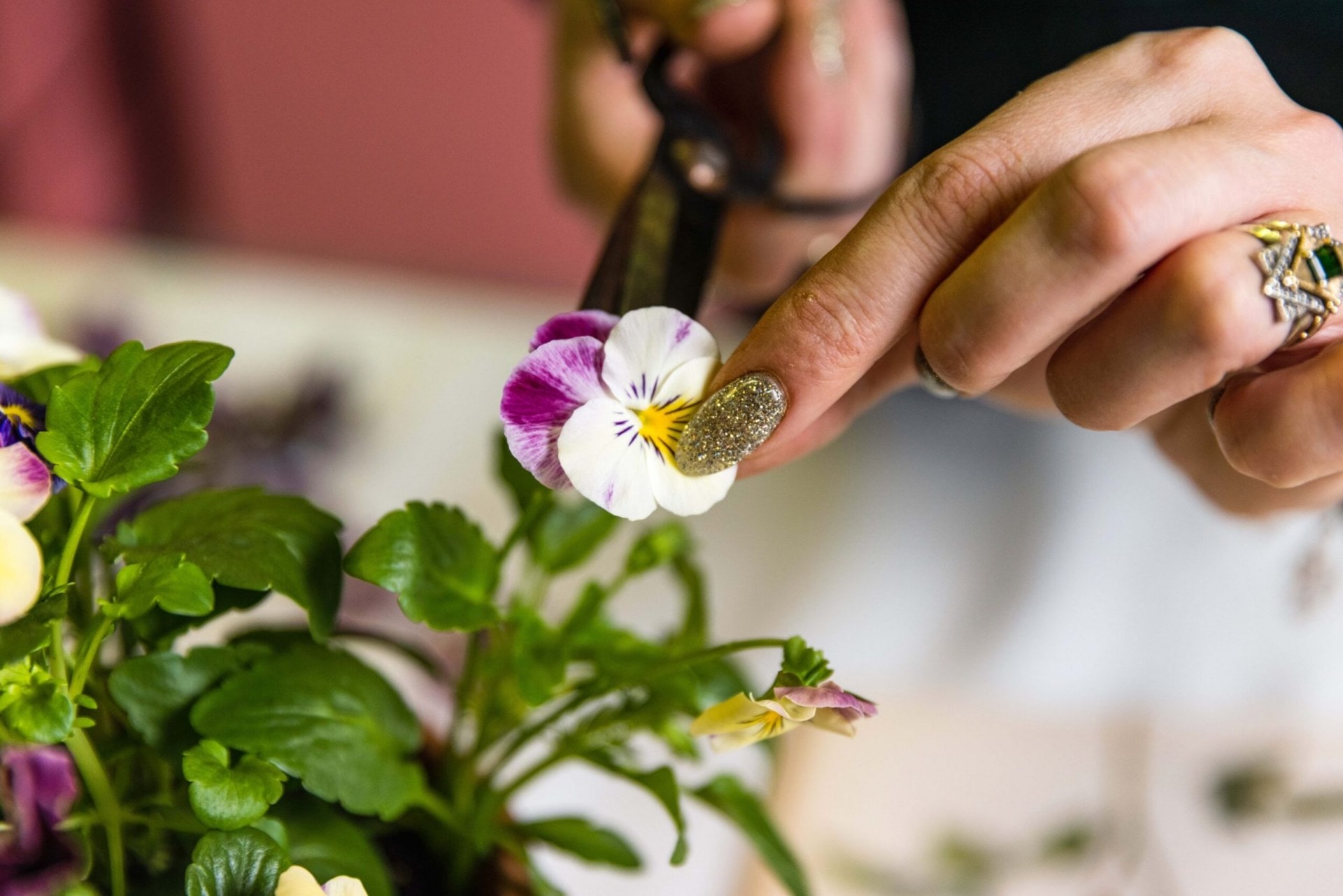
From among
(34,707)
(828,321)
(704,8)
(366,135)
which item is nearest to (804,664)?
(828,321)

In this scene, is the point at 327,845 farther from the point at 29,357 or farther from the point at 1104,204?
the point at 1104,204

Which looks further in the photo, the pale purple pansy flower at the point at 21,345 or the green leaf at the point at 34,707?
the pale purple pansy flower at the point at 21,345

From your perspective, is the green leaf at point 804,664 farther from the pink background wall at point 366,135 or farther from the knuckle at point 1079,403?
the pink background wall at point 366,135

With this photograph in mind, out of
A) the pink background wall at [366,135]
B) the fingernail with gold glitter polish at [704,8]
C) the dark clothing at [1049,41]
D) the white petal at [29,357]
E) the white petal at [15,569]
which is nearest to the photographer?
the white petal at [15,569]

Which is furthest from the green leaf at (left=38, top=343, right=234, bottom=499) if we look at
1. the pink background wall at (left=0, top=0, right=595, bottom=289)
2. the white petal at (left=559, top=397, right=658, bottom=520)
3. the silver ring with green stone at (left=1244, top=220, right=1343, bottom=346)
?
the pink background wall at (left=0, top=0, right=595, bottom=289)

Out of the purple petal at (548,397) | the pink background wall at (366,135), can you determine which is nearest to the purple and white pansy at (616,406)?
the purple petal at (548,397)

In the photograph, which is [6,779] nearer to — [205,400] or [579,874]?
[205,400]
